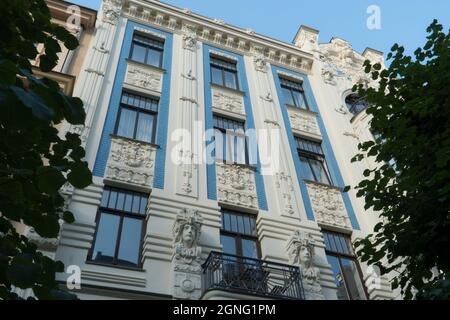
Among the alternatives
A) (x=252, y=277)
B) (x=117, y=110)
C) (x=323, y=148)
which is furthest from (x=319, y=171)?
(x=117, y=110)

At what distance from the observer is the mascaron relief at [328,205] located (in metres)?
12.5

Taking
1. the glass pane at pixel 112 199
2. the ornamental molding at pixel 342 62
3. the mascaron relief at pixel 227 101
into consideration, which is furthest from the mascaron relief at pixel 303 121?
the glass pane at pixel 112 199

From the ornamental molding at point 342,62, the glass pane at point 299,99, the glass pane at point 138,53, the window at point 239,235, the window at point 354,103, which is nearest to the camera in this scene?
the window at point 239,235

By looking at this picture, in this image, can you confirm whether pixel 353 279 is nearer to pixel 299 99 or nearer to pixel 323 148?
pixel 323 148

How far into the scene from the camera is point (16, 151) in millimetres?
3682

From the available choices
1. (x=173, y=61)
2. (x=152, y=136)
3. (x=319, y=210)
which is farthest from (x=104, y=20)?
(x=319, y=210)

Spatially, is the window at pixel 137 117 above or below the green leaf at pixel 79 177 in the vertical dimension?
above

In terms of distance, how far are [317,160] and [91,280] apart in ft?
30.5

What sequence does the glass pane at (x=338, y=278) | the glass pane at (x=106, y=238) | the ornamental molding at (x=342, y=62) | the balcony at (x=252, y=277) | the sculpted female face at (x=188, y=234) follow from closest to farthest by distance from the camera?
the balcony at (x=252, y=277), the glass pane at (x=106, y=238), the sculpted female face at (x=188, y=234), the glass pane at (x=338, y=278), the ornamental molding at (x=342, y=62)

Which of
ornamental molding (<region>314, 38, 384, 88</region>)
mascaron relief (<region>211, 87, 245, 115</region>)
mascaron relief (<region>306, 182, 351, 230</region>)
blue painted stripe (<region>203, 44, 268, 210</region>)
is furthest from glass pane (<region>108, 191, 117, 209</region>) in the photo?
ornamental molding (<region>314, 38, 384, 88</region>)

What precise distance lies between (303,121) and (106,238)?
9.25 m

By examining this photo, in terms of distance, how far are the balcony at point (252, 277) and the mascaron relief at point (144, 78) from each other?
703 cm

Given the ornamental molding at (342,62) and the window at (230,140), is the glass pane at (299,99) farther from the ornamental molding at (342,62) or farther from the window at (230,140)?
the window at (230,140)

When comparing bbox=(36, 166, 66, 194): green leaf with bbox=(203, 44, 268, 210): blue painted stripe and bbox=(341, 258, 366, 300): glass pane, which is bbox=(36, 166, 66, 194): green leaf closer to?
bbox=(203, 44, 268, 210): blue painted stripe
